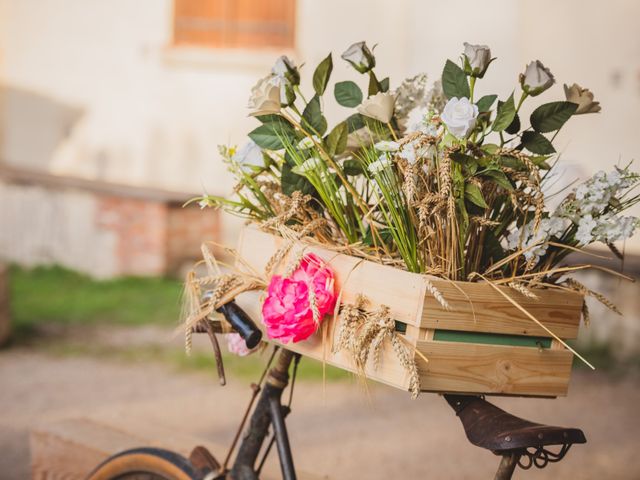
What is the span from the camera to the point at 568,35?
669 cm

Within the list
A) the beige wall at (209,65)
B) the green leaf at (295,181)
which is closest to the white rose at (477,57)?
the green leaf at (295,181)

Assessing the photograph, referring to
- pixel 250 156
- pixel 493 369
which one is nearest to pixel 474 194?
pixel 493 369

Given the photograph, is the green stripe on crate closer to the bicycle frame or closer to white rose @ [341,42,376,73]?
the bicycle frame

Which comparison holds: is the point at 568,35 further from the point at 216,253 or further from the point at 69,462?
the point at 69,462

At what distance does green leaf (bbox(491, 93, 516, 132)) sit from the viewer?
1.94 metres

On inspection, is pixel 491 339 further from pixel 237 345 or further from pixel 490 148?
pixel 237 345

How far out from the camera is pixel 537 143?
2.01 metres

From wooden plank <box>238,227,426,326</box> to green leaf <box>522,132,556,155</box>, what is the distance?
383 millimetres

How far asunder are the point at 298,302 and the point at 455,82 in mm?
584

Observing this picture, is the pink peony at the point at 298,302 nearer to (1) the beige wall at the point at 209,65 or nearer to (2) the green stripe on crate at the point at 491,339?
(2) the green stripe on crate at the point at 491,339

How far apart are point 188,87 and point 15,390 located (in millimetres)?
3912

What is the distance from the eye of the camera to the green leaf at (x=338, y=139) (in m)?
2.11

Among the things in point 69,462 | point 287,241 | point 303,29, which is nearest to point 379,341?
point 287,241

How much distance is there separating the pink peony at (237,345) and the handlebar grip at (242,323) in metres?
0.19
